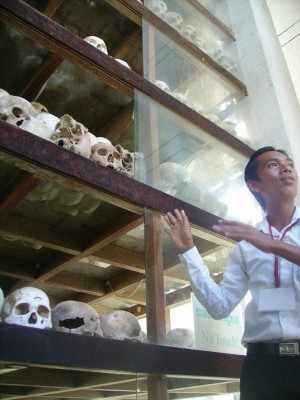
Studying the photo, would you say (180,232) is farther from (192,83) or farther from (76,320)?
(192,83)

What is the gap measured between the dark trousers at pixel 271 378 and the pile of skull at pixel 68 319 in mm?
351

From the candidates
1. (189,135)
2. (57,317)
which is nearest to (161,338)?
(57,317)

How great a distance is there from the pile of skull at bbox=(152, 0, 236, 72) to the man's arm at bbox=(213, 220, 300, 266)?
5.86 feet

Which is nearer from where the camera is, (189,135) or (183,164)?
(183,164)

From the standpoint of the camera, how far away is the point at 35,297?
131cm

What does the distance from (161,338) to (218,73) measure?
182 cm

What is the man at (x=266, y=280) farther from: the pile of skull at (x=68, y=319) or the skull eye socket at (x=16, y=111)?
the skull eye socket at (x=16, y=111)

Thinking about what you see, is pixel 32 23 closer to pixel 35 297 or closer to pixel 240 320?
pixel 35 297

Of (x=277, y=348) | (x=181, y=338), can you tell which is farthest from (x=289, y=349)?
(x=181, y=338)

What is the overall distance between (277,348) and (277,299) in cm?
13

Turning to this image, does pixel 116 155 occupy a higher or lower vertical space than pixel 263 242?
higher

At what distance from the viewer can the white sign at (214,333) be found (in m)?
1.44

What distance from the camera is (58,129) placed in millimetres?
1519

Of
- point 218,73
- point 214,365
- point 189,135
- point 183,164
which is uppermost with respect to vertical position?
point 218,73
